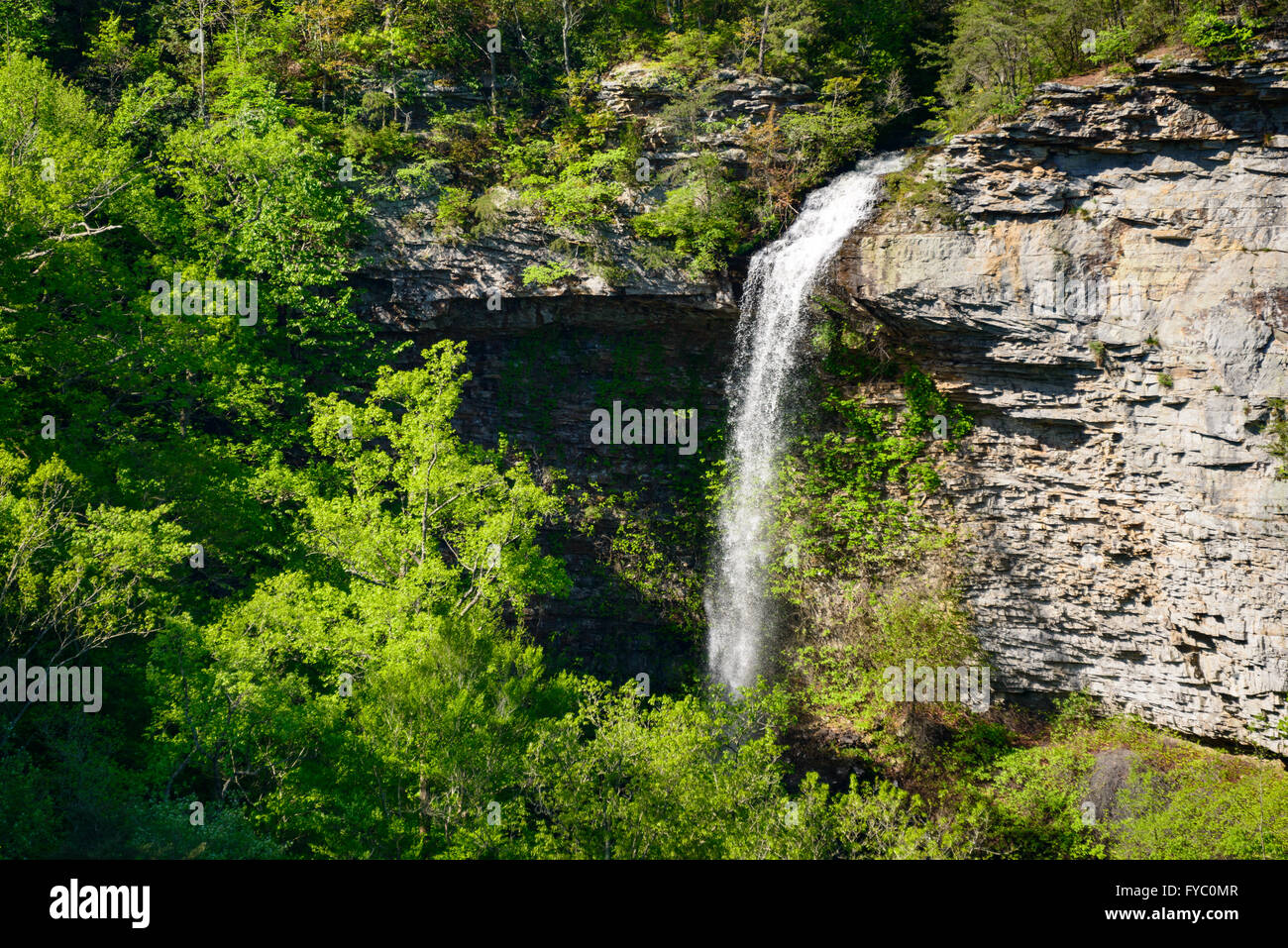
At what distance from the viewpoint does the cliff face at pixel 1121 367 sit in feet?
56.5

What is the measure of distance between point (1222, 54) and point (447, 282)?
17647 mm

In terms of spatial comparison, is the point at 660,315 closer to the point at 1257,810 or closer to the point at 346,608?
the point at 346,608

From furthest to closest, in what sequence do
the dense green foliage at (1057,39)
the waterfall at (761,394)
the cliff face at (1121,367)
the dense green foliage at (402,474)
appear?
the waterfall at (761,394), the cliff face at (1121,367), the dense green foliage at (1057,39), the dense green foliage at (402,474)

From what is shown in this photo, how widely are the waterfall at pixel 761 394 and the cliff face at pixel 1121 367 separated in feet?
4.26

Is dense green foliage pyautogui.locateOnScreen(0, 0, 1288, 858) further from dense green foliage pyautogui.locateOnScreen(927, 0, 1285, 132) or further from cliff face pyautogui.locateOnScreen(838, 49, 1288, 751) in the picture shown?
cliff face pyautogui.locateOnScreen(838, 49, 1288, 751)

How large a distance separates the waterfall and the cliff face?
130 centimetres

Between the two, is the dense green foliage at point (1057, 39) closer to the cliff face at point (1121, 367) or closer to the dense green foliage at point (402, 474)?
the dense green foliage at point (402, 474)

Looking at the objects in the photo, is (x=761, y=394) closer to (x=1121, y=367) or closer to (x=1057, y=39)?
(x=1121, y=367)

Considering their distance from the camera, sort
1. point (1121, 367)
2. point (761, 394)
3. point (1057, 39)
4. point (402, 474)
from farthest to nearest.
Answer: point (761, 394)
point (1057, 39)
point (1121, 367)
point (402, 474)

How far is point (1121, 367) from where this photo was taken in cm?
1845

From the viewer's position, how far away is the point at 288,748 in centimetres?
1411

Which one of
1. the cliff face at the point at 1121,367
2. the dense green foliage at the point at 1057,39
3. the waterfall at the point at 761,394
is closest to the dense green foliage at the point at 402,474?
the dense green foliage at the point at 1057,39

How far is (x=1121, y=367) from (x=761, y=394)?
8.30 meters

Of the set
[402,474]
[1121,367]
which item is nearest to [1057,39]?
[1121,367]
